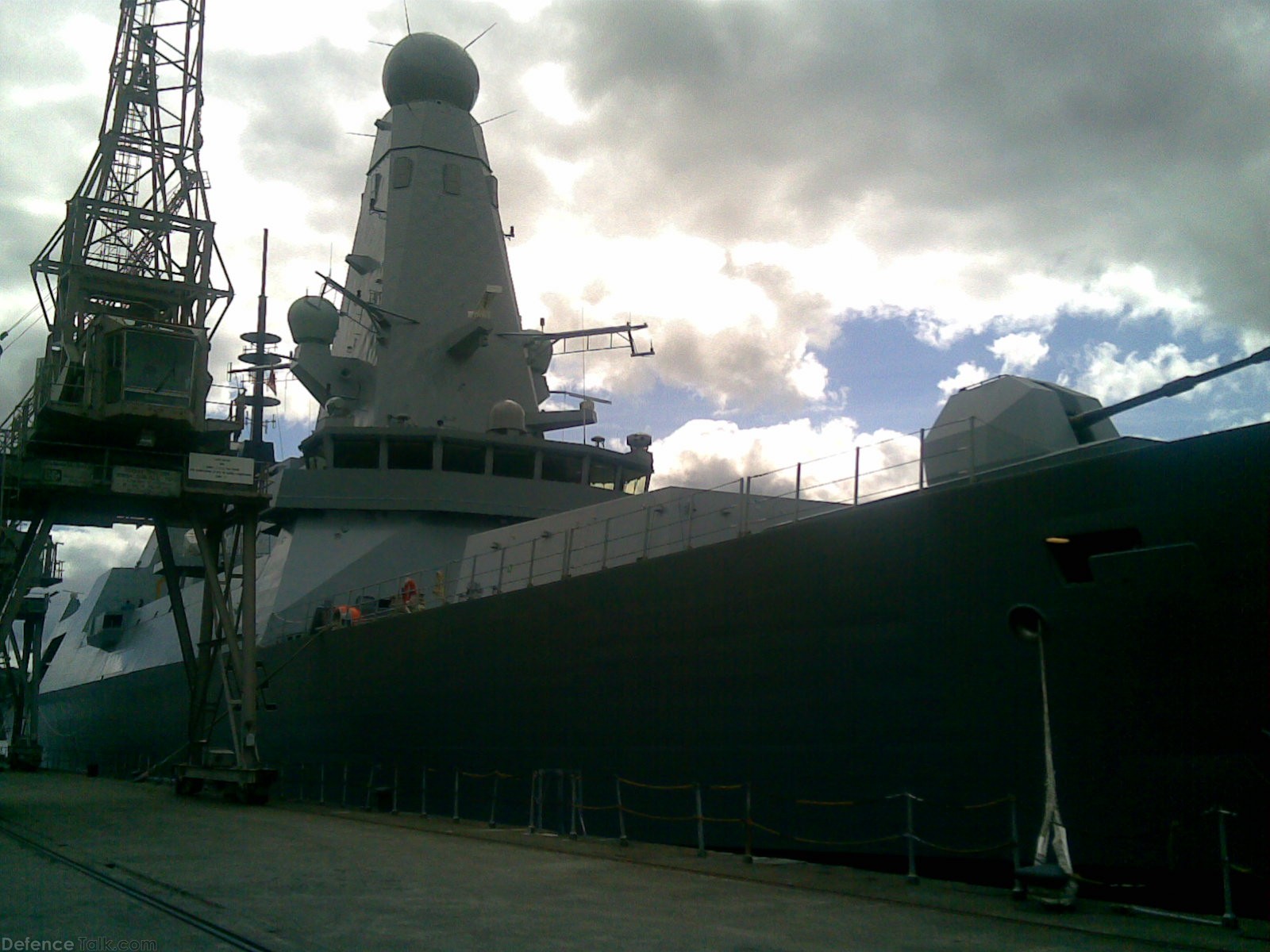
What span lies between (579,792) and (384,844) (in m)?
2.85

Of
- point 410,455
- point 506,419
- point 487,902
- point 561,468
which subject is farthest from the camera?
point 561,468

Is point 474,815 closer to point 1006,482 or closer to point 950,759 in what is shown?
point 950,759

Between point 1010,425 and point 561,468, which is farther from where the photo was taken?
point 561,468

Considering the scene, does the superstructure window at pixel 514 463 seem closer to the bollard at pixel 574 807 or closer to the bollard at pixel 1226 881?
the bollard at pixel 574 807

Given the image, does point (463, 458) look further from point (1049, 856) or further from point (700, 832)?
point (1049, 856)

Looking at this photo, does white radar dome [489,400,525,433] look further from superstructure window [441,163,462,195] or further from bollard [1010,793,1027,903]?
bollard [1010,793,1027,903]

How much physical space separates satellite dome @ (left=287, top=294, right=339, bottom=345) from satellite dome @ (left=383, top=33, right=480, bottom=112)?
206 inches

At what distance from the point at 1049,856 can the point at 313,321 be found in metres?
20.3

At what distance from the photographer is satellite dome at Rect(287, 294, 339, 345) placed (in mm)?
24219

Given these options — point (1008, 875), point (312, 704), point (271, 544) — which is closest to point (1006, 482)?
point (1008, 875)

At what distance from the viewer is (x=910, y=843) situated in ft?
28.5

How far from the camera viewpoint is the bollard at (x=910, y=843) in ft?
28.1

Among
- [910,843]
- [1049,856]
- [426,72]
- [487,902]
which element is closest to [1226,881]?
[1049,856]

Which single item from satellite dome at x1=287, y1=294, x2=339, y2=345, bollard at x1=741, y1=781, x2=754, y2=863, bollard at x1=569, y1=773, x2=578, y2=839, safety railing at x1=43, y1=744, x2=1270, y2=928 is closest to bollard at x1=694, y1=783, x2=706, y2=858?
safety railing at x1=43, y1=744, x2=1270, y2=928
